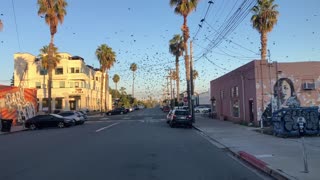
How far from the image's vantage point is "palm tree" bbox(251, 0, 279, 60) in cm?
4188

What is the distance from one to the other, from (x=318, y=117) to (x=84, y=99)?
241ft

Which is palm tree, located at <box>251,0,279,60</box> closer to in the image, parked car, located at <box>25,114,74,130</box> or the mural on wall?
the mural on wall

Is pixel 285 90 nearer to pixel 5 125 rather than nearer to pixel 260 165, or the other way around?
pixel 260 165

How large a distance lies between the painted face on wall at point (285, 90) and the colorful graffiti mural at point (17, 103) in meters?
29.2

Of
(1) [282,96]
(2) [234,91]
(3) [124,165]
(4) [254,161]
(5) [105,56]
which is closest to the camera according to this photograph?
(3) [124,165]

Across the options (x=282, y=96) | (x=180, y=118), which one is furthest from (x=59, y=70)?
(x=282, y=96)

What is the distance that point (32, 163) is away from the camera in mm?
14320

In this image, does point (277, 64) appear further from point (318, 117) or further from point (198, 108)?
point (198, 108)

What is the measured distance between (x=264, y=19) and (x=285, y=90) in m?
10.7

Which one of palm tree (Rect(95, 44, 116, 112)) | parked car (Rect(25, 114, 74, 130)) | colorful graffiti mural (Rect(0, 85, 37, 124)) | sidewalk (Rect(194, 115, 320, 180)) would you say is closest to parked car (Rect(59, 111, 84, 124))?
parked car (Rect(25, 114, 74, 130))

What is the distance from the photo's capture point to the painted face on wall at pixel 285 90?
Result: 33.4 meters

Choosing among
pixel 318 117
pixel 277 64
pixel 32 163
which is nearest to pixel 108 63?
pixel 277 64

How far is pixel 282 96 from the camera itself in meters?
33.5

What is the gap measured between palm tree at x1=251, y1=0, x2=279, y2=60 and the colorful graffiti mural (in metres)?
26.9
